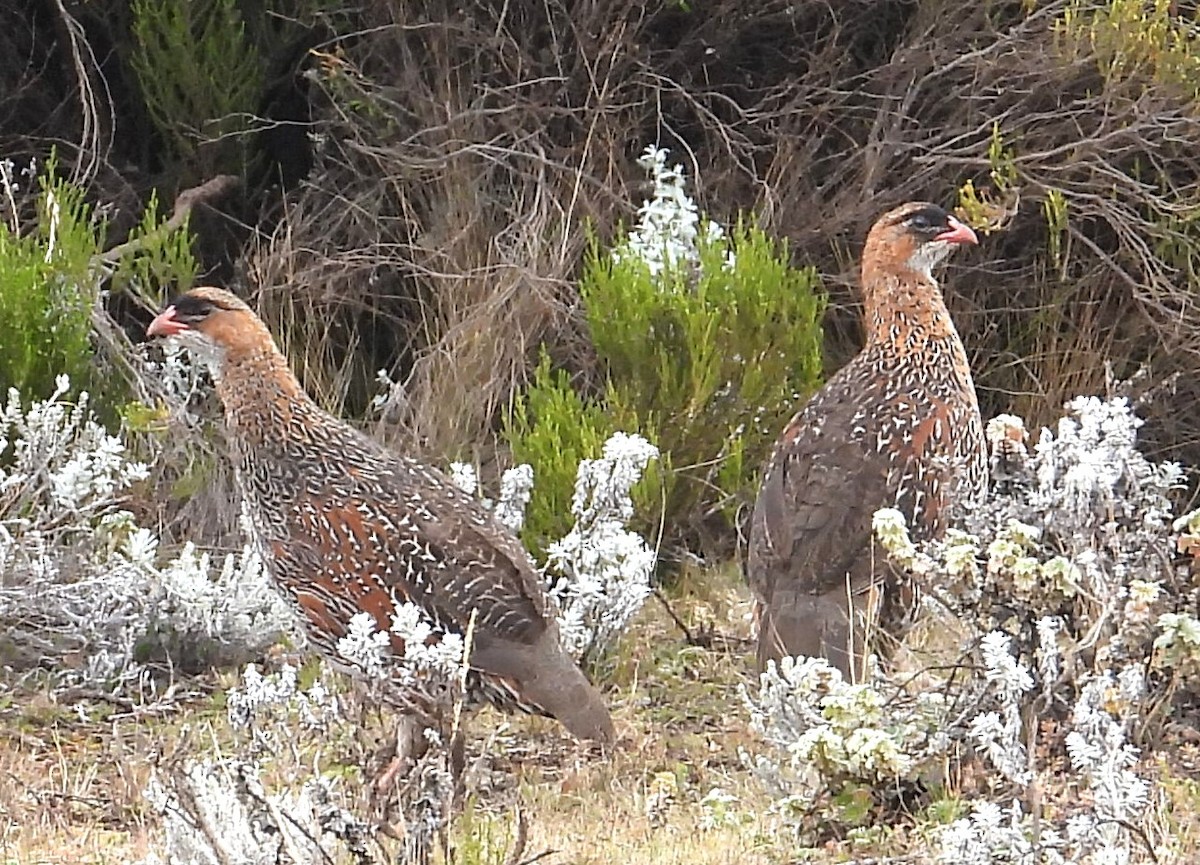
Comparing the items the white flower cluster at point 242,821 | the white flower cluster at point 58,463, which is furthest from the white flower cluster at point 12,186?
the white flower cluster at point 242,821

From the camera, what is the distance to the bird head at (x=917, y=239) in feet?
19.3

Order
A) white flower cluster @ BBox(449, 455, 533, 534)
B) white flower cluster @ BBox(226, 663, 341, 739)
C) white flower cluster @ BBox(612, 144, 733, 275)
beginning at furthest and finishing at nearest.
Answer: white flower cluster @ BBox(612, 144, 733, 275)
white flower cluster @ BBox(449, 455, 533, 534)
white flower cluster @ BBox(226, 663, 341, 739)

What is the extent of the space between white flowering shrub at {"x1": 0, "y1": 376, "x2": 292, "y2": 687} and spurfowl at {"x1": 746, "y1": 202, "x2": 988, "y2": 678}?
1.49 meters

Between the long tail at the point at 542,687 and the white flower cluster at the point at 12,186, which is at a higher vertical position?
the white flower cluster at the point at 12,186

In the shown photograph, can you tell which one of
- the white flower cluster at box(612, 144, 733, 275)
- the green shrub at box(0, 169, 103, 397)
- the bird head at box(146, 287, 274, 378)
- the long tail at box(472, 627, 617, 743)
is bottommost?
the long tail at box(472, 627, 617, 743)

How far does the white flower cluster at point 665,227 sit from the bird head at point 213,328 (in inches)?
74.3

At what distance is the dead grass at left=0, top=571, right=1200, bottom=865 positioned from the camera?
4.16 metres

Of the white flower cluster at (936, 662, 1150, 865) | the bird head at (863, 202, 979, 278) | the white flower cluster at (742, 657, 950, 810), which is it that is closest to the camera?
the white flower cluster at (936, 662, 1150, 865)

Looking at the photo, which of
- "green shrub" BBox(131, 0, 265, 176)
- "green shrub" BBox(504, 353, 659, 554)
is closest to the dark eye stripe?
"green shrub" BBox(504, 353, 659, 554)

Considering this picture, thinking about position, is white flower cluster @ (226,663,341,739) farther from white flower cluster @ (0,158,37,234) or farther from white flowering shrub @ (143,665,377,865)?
white flower cluster @ (0,158,37,234)

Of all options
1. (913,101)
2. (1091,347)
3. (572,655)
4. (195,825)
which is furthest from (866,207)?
(195,825)

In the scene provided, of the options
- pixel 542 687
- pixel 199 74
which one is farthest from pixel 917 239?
pixel 199 74

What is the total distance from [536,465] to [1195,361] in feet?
9.19

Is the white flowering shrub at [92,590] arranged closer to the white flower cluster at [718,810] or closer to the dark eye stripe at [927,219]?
the white flower cluster at [718,810]
